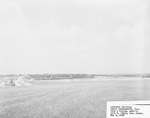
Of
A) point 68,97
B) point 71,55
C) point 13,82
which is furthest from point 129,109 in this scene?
point 13,82

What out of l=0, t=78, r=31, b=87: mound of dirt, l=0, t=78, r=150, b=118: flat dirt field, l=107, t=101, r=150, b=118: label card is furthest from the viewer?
l=0, t=78, r=31, b=87: mound of dirt

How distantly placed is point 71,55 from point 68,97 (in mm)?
441

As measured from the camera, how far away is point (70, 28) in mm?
2303

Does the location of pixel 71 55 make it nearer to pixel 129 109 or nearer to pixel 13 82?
pixel 13 82

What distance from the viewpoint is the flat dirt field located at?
6.73 ft

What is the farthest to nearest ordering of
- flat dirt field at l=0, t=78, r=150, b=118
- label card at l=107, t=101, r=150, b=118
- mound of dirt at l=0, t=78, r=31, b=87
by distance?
mound of dirt at l=0, t=78, r=31, b=87 → flat dirt field at l=0, t=78, r=150, b=118 → label card at l=107, t=101, r=150, b=118

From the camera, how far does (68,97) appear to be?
2.18 m

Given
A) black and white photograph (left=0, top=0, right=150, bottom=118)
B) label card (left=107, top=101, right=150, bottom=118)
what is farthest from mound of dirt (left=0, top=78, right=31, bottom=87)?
label card (left=107, top=101, right=150, bottom=118)

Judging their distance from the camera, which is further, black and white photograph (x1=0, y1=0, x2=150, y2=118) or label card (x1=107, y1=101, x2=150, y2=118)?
black and white photograph (x1=0, y1=0, x2=150, y2=118)

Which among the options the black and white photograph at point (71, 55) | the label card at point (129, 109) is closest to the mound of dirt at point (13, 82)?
the black and white photograph at point (71, 55)

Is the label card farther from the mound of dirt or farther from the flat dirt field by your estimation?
the mound of dirt

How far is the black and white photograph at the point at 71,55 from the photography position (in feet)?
6.89

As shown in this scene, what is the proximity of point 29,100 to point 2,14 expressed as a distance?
3.18ft

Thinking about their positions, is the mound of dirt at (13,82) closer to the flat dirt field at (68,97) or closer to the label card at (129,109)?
the flat dirt field at (68,97)
